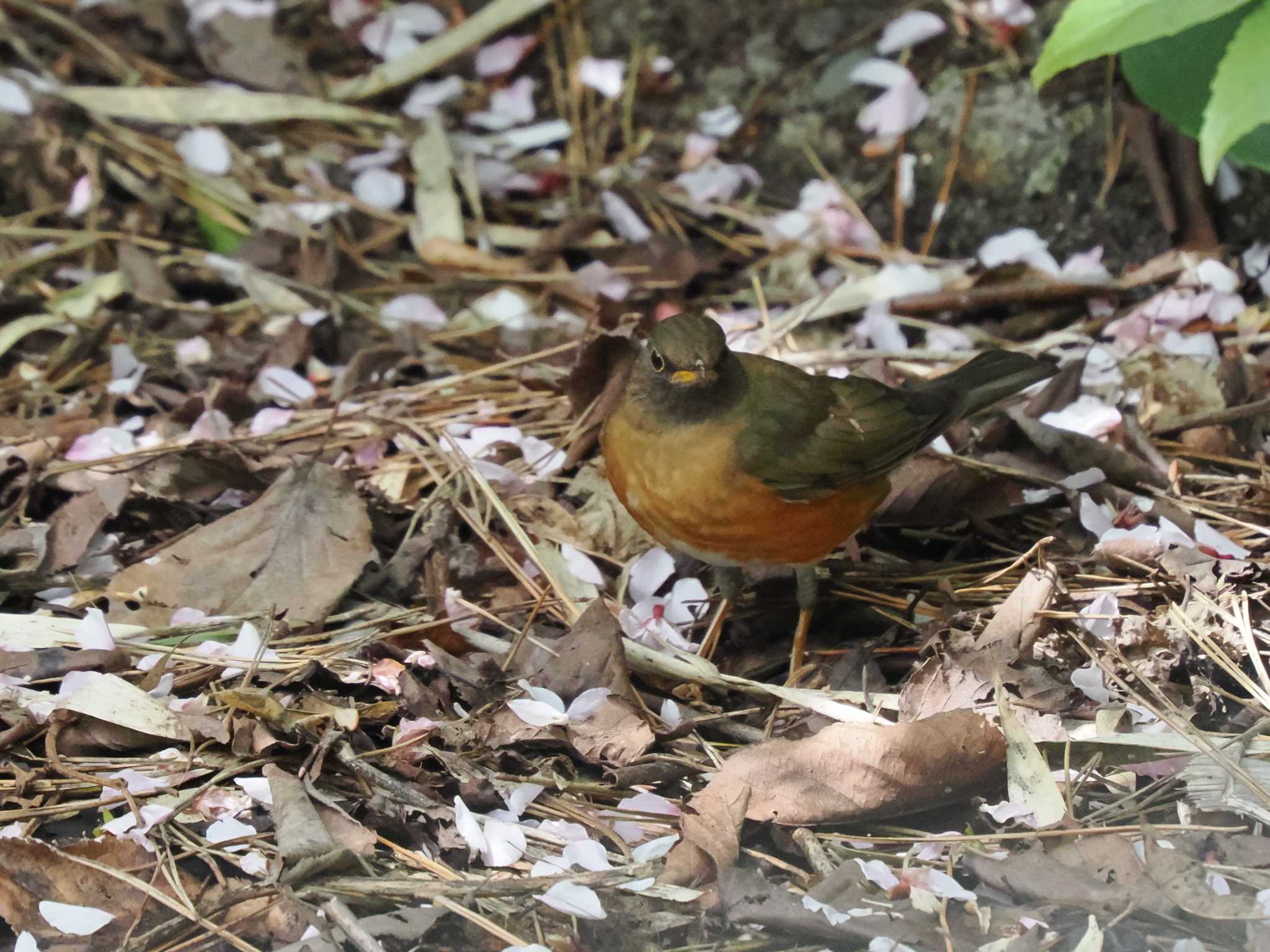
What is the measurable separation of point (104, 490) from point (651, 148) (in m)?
2.56

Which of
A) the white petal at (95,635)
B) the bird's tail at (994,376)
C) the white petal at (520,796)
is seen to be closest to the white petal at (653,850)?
the white petal at (520,796)

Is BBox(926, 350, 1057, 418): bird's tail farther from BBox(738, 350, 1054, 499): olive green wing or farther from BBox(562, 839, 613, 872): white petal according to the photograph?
BBox(562, 839, 613, 872): white petal

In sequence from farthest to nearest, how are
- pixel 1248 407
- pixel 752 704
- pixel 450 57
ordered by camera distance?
1. pixel 450 57
2. pixel 1248 407
3. pixel 752 704

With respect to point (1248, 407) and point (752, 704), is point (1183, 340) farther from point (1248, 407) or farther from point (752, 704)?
point (752, 704)

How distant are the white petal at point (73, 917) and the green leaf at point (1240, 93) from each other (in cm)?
268

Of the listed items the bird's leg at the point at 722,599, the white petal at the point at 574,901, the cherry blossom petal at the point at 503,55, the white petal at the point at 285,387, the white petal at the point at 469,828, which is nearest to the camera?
the white petal at the point at 574,901

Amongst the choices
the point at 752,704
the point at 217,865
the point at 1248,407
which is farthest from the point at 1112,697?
the point at 217,865

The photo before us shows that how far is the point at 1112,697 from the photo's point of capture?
2865mm

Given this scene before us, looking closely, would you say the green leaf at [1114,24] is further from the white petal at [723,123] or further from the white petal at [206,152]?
the white petal at [206,152]

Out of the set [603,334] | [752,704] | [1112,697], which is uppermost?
[603,334]

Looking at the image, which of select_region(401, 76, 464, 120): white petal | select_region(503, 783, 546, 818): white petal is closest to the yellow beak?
select_region(503, 783, 546, 818): white petal

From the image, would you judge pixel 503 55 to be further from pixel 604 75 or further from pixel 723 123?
pixel 723 123

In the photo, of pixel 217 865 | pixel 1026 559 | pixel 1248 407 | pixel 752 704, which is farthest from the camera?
pixel 1248 407

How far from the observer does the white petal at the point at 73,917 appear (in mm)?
2320
